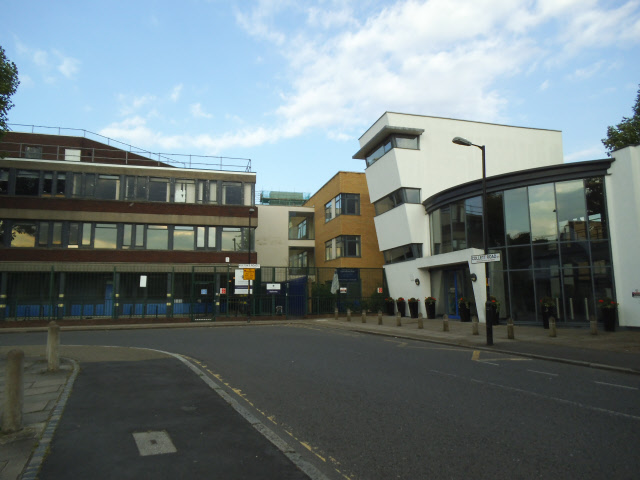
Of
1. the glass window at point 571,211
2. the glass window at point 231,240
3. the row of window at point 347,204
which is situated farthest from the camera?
the row of window at point 347,204

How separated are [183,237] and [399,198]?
18.1m

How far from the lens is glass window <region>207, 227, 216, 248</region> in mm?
38809

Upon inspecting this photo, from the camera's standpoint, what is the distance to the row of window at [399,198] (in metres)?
31.4

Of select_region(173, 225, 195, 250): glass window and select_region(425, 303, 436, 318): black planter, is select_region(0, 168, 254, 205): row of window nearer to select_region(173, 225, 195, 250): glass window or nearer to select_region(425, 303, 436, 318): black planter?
select_region(173, 225, 195, 250): glass window

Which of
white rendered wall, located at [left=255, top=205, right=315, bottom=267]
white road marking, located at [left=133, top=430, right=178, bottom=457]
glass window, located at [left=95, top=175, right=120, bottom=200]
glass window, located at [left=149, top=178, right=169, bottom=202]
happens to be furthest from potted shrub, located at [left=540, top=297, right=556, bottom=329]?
glass window, located at [left=95, top=175, right=120, bottom=200]

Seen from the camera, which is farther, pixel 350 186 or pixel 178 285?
pixel 350 186

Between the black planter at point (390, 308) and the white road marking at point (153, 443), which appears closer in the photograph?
the white road marking at point (153, 443)

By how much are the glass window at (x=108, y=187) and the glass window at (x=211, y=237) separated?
25.6 feet

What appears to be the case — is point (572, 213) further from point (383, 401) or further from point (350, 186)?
point (350, 186)

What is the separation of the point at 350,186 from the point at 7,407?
120 feet

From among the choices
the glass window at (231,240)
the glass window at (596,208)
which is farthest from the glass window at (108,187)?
the glass window at (596,208)

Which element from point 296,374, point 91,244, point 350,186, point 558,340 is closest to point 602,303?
point 558,340

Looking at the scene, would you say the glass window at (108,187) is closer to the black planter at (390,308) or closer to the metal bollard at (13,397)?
the black planter at (390,308)

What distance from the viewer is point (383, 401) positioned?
7.45m
